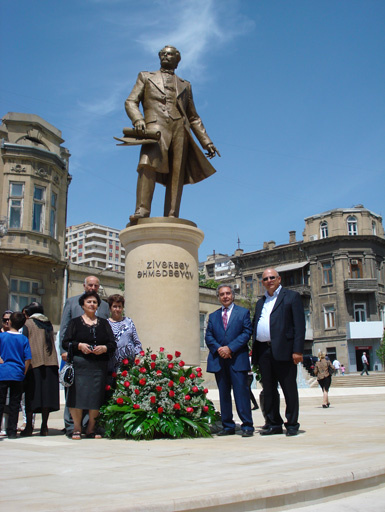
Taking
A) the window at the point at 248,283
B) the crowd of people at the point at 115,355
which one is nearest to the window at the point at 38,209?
the crowd of people at the point at 115,355

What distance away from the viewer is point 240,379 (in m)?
6.97

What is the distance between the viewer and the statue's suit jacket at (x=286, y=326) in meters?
6.68

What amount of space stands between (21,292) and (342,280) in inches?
1388

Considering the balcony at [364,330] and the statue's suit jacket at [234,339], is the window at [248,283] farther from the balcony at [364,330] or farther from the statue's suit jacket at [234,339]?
the statue's suit jacket at [234,339]

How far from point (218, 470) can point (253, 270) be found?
58134mm

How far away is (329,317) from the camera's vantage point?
53.9 meters

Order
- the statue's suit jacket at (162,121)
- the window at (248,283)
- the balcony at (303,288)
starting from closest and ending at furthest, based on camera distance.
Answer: the statue's suit jacket at (162,121)
the balcony at (303,288)
the window at (248,283)

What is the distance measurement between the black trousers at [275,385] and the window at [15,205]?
2113cm

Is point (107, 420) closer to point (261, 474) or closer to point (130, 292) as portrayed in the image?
point (130, 292)

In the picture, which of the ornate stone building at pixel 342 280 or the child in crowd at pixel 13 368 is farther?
the ornate stone building at pixel 342 280

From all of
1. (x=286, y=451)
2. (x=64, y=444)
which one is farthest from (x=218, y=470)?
(x=64, y=444)

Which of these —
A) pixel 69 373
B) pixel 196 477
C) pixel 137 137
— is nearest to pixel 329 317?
pixel 137 137

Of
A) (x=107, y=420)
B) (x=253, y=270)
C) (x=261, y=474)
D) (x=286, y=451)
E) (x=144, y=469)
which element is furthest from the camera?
(x=253, y=270)

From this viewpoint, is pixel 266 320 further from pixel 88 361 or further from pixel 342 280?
pixel 342 280
